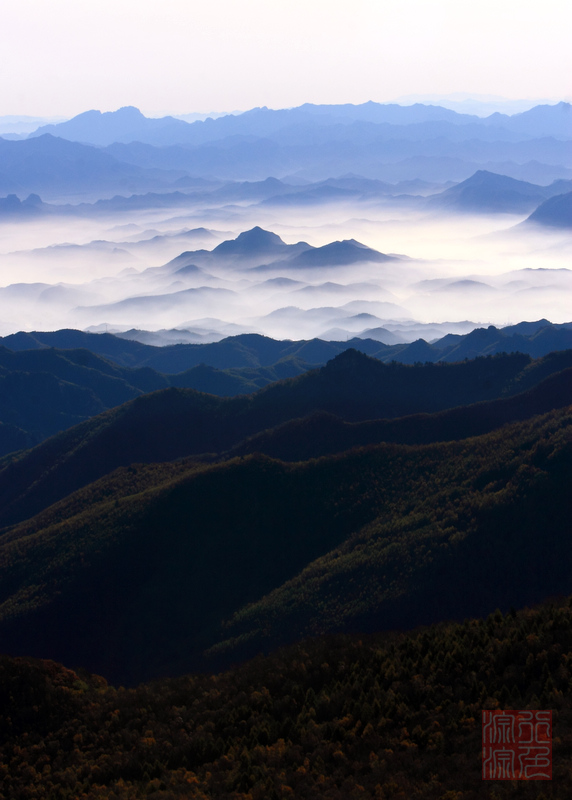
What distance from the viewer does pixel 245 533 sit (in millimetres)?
72438

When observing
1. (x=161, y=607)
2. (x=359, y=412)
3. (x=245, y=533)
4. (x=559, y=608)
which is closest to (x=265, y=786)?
(x=559, y=608)

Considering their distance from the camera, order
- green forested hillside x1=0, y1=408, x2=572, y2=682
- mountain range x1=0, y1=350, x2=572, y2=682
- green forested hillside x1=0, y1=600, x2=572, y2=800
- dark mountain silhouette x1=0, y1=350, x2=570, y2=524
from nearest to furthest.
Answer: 1. green forested hillside x1=0, y1=600, x2=572, y2=800
2. green forested hillside x1=0, y1=408, x2=572, y2=682
3. mountain range x1=0, y1=350, x2=572, y2=682
4. dark mountain silhouette x1=0, y1=350, x2=570, y2=524

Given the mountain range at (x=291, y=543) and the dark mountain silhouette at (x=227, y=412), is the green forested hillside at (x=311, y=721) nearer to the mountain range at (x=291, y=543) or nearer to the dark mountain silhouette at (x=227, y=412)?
the mountain range at (x=291, y=543)

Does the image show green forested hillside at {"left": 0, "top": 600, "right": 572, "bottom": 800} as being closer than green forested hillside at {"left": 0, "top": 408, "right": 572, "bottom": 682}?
Yes

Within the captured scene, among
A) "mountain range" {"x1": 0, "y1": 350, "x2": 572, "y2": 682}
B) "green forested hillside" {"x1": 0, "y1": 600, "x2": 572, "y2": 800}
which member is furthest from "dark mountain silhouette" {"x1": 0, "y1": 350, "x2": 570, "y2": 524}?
"green forested hillside" {"x1": 0, "y1": 600, "x2": 572, "y2": 800}

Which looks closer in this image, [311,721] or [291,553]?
[311,721]

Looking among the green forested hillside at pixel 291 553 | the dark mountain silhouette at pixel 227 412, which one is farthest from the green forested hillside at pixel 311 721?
the dark mountain silhouette at pixel 227 412

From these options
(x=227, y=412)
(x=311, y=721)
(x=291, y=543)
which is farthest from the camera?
(x=227, y=412)

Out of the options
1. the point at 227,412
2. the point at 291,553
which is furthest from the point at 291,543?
the point at 227,412

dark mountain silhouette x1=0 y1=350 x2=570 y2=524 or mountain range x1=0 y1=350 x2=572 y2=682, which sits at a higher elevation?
dark mountain silhouette x1=0 y1=350 x2=570 y2=524

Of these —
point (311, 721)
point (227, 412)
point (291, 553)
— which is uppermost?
point (227, 412)

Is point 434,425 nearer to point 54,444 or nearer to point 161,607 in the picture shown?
point 161,607

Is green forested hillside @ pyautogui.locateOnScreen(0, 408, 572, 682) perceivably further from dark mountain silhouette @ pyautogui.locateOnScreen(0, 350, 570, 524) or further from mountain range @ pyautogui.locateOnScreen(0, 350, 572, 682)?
dark mountain silhouette @ pyautogui.locateOnScreen(0, 350, 570, 524)

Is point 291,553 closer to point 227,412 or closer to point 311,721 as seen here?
point 311,721
